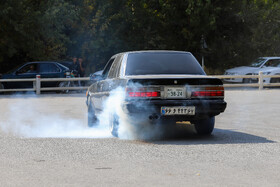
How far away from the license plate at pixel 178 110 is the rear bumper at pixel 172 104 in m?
0.05

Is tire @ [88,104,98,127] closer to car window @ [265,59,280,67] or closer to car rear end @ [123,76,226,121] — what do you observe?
car rear end @ [123,76,226,121]

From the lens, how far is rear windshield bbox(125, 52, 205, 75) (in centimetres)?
956

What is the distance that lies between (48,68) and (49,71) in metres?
0.15

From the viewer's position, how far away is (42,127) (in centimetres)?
1147

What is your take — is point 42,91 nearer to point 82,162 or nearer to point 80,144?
→ point 80,144

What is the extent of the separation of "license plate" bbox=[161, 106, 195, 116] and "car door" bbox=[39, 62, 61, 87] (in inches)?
683

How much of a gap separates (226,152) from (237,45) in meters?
28.5

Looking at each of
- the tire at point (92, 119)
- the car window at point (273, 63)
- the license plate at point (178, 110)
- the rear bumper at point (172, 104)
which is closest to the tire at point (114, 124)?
the rear bumper at point (172, 104)

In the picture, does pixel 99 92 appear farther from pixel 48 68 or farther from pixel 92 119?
pixel 48 68

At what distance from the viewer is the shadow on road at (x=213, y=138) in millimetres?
8914

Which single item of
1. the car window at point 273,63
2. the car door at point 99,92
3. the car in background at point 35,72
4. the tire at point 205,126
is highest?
the car door at point 99,92

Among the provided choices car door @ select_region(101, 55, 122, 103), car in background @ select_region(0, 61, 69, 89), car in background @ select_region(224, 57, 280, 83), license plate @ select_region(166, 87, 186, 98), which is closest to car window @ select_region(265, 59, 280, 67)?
car in background @ select_region(224, 57, 280, 83)


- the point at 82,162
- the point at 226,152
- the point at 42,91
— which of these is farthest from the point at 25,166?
the point at 42,91

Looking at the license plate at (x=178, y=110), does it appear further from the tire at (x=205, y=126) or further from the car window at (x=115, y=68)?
the car window at (x=115, y=68)
